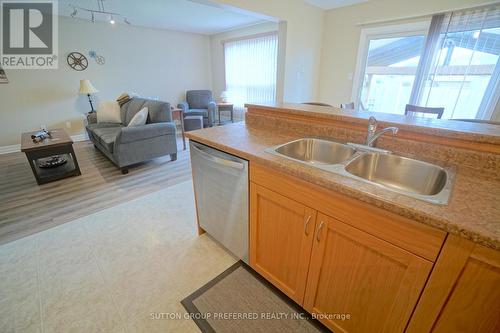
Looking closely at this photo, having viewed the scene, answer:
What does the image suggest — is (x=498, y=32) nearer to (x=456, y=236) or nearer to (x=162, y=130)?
(x=456, y=236)

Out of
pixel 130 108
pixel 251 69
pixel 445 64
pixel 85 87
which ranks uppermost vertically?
pixel 251 69

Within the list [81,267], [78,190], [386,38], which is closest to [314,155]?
[81,267]

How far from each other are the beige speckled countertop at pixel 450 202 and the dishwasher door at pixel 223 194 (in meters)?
0.13

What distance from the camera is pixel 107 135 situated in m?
3.13

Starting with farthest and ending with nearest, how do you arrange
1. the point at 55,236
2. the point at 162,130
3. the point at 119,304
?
the point at 162,130 < the point at 55,236 < the point at 119,304

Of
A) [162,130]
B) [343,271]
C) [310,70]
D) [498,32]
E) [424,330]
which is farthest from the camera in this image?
[310,70]

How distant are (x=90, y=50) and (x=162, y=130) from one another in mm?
2863

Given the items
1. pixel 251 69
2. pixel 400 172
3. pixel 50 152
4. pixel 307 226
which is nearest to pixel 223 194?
pixel 307 226

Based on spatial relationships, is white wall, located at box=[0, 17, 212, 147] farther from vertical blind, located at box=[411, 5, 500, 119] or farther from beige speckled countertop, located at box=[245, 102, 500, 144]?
vertical blind, located at box=[411, 5, 500, 119]

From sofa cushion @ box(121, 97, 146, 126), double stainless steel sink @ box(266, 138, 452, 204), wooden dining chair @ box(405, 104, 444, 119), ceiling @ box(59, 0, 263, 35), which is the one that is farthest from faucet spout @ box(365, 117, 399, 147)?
sofa cushion @ box(121, 97, 146, 126)

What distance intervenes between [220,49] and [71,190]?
4.89 metres

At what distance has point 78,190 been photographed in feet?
8.20

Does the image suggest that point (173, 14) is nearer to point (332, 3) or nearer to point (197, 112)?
point (197, 112)

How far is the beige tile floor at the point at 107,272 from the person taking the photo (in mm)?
1178
